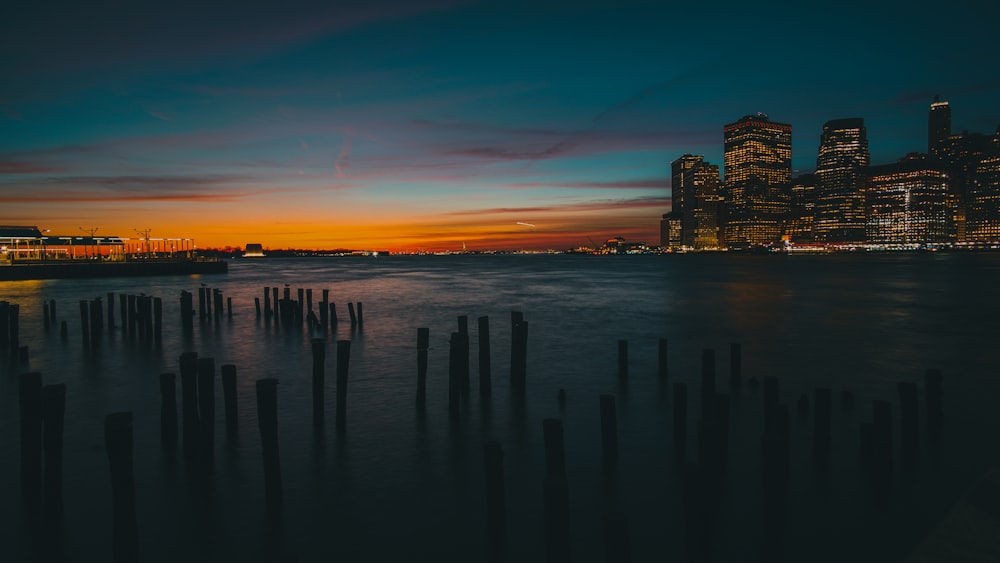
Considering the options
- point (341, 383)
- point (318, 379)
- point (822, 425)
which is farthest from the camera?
point (341, 383)

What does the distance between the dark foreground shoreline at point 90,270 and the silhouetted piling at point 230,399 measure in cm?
6830

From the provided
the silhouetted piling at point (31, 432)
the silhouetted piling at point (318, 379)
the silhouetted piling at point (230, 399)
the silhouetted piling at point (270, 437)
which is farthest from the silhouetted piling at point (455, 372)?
the silhouetted piling at point (31, 432)

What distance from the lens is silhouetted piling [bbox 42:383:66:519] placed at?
720 centimetres

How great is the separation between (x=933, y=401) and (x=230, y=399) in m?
13.2

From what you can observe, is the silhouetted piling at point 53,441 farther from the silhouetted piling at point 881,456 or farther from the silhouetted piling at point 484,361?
the silhouetted piling at point 881,456

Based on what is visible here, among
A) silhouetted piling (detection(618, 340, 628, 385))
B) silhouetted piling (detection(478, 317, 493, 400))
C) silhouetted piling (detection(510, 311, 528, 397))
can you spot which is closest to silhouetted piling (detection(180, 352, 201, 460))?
silhouetted piling (detection(478, 317, 493, 400))

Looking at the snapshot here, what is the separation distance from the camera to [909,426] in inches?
360

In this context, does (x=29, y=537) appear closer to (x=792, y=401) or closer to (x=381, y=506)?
(x=381, y=506)

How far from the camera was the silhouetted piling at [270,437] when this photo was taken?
7.53m

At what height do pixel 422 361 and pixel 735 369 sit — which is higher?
pixel 422 361

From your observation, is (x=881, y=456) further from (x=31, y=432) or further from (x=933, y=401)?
(x=31, y=432)

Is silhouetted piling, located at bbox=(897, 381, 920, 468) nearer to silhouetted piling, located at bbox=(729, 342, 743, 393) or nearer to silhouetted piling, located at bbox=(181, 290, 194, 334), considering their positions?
silhouetted piling, located at bbox=(729, 342, 743, 393)

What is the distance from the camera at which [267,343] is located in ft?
74.4

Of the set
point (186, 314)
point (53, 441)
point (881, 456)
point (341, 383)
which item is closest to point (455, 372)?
point (341, 383)
